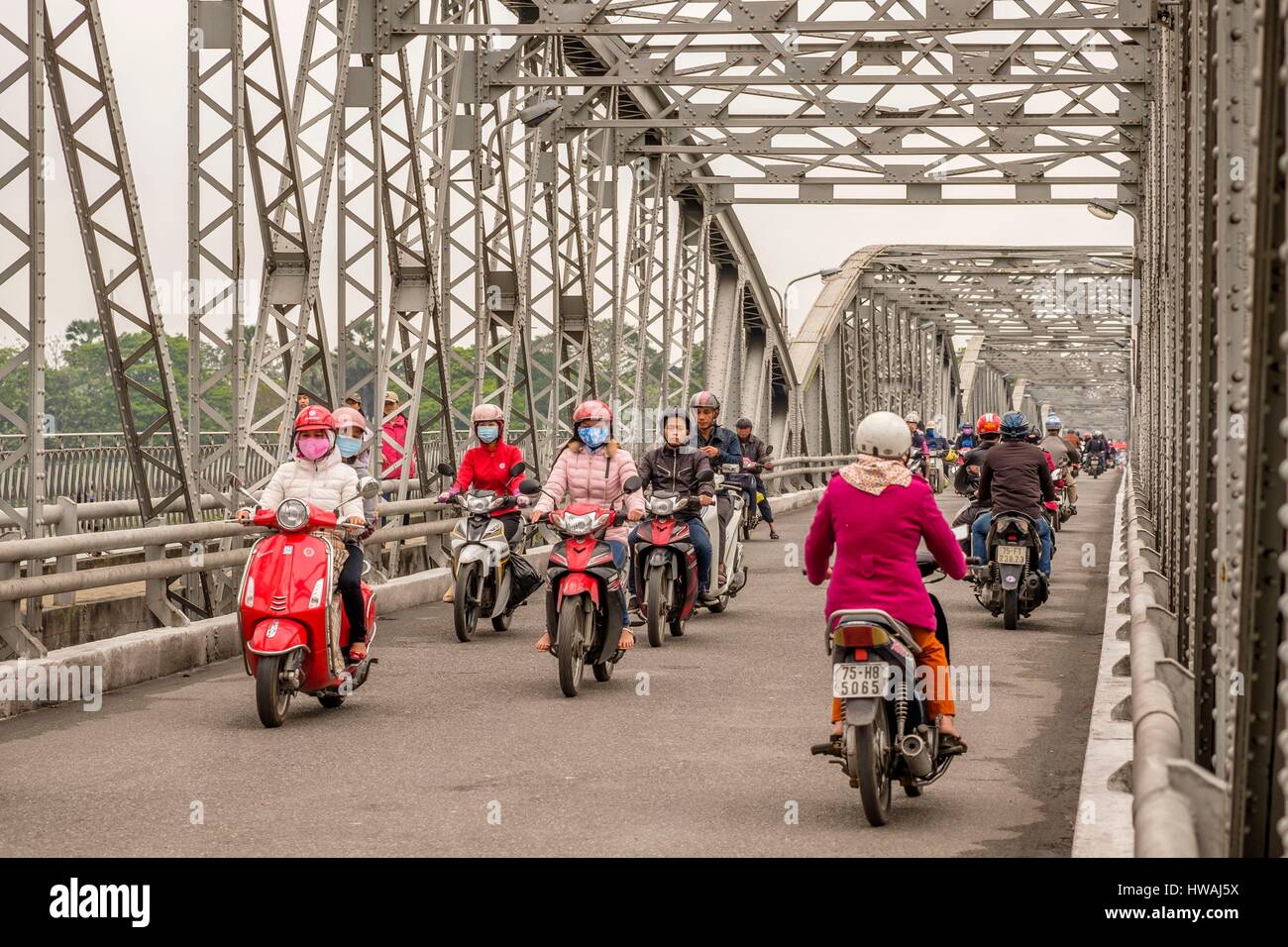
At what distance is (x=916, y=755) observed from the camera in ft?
23.2

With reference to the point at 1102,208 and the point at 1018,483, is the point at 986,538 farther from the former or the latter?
the point at 1102,208

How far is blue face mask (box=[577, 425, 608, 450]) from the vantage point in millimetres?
11922

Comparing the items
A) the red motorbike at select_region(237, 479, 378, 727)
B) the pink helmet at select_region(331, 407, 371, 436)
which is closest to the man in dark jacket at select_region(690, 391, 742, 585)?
the pink helmet at select_region(331, 407, 371, 436)

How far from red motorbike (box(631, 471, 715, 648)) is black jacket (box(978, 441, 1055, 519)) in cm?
239

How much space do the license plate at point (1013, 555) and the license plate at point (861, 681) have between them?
25.4 feet

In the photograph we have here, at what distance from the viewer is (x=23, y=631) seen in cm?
993

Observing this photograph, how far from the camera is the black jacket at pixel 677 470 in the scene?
14117 millimetres

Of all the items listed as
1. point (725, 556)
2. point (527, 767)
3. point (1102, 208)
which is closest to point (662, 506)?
point (725, 556)

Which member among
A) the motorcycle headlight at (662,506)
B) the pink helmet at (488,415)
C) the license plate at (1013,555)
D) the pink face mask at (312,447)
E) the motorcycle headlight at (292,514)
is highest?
the pink helmet at (488,415)

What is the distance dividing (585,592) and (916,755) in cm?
378

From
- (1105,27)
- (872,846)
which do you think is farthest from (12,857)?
(1105,27)

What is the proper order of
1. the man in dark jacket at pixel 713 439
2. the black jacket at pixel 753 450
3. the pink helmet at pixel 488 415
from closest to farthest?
the pink helmet at pixel 488 415
the man in dark jacket at pixel 713 439
the black jacket at pixel 753 450

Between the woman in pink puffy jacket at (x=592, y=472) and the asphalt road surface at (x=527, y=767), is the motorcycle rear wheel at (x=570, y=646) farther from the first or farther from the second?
the woman in pink puffy jacket at (x=592, y=472)

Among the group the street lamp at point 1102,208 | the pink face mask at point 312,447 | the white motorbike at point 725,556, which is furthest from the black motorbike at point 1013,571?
the street lamp at point 1102,208
